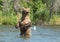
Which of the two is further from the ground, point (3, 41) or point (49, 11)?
point (3, 41)

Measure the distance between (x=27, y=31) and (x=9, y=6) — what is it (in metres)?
36.1

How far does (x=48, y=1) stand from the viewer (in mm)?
70812

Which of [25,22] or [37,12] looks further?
[37,12]

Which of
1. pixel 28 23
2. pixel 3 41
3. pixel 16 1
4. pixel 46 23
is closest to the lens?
pixel 3 41

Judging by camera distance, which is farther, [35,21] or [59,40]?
[35,21]

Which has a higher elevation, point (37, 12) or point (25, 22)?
point (25, 22)

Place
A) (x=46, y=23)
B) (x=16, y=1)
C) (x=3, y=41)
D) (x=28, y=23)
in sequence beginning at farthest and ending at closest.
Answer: (x=16, y=1), (x=46, y=23), (x=28, y=23), (x=3, y=41)

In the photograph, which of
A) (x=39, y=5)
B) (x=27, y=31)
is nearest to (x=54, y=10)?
(x=39, y=5)

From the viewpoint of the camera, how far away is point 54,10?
222 ft

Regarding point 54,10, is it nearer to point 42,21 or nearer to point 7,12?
point 42,21

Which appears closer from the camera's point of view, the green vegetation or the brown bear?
the brown bear

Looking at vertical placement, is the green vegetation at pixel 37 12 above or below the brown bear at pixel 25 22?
below

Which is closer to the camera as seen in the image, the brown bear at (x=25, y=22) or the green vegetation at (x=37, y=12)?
the brown bear at (x=25, y=22)

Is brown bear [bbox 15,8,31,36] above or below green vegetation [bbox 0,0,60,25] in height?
above
